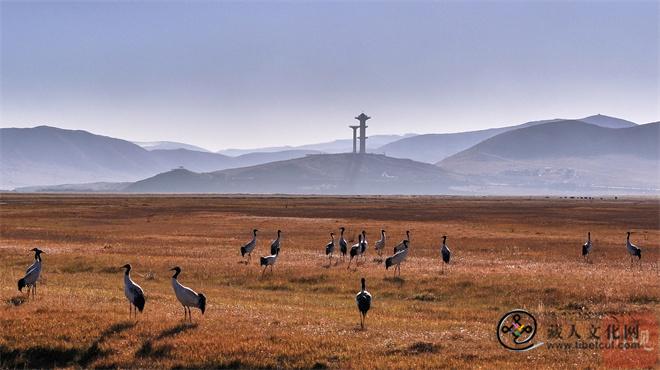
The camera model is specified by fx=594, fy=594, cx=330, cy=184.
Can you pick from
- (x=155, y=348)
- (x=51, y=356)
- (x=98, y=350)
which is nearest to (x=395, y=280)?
(x=155, y=348)

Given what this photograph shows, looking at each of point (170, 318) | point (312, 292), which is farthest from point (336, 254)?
point (170, 318)

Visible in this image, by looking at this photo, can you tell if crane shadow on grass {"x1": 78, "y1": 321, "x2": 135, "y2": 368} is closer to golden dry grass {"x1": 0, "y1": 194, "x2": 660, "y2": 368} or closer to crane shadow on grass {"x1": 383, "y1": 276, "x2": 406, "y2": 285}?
golden dry grass {"x1": 0, "y1": 194, "x2": 660, "y2": 368}

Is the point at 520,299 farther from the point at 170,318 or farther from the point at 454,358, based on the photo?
the point at 170,318

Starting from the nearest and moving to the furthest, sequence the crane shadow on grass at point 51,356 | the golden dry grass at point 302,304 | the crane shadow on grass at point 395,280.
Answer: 1. the golden dry grass at point 302,304
2. the crane shadow on grass at point 51,356
3. the crane shadow on grass at point 395,280

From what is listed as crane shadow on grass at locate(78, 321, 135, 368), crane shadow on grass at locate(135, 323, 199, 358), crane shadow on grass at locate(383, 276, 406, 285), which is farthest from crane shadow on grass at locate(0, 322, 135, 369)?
crane shadow on grass at locate(383, 276, 406, 285)

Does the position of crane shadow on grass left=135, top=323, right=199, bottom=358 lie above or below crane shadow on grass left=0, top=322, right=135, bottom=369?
above

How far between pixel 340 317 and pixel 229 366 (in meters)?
6.20

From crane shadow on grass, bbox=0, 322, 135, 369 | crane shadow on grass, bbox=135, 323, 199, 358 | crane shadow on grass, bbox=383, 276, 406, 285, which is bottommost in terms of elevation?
crane shadow on grass, bbox=0, 322, 135, 369

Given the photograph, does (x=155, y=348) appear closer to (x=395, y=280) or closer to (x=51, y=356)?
(x=51, y=356)

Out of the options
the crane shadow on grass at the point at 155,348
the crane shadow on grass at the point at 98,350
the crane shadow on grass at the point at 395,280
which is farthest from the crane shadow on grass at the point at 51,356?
the crane shadow on grass at the point at 395,280

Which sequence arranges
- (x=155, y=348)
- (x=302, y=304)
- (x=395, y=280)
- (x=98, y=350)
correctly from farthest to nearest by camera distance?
(x=395, y=280), (x=302, y=304), (x=98, y=350), (x=155, y=348)

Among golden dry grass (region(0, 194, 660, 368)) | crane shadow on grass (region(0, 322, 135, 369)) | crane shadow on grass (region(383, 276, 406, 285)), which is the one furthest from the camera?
crane shadow on grass (region(383, 276, 406, 285))

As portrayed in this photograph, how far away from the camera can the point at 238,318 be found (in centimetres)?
2109

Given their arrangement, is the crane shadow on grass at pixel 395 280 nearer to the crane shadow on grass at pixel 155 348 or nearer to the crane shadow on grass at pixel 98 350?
the crane shadow on grass at pixel 155 348
